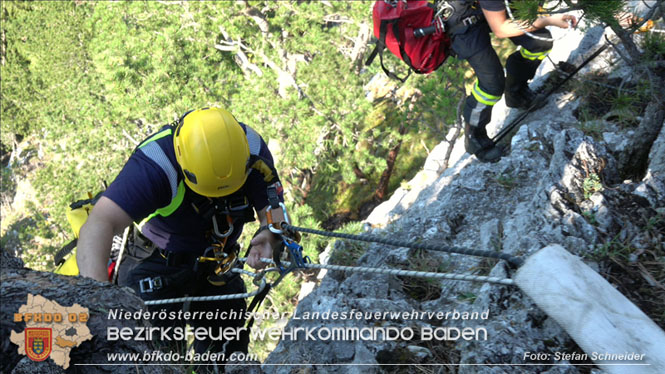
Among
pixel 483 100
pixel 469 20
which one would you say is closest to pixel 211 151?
pixel 469 20

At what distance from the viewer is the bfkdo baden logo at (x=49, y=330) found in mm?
1703

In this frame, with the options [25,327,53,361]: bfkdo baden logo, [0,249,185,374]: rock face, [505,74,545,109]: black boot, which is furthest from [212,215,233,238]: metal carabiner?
[505,74,545,109]: black boot

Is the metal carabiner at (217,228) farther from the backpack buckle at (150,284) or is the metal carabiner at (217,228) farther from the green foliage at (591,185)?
the green foliage at (591,185)

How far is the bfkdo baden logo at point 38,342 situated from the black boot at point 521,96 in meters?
4.78

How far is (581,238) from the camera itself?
3.01 metres

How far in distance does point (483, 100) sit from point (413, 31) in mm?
924

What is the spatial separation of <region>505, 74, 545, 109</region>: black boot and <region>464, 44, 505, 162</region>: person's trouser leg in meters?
0.72

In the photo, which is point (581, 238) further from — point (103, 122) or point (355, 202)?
point (103, 122)

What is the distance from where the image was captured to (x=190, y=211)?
11.0 ft

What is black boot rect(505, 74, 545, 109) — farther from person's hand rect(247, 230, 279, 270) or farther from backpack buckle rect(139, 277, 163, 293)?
backpack buckle rect(139, 277, 163, 293)

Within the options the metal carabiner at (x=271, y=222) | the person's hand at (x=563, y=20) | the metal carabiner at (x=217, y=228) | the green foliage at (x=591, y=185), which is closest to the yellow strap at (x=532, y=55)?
the person's hand at (x=563, y=20)

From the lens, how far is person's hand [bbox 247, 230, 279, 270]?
3246 mm

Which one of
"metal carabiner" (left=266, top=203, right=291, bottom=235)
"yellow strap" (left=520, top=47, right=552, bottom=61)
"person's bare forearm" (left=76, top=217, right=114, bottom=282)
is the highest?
"person's bare forearm" (left=76, top=217, right=114, bottom=282)

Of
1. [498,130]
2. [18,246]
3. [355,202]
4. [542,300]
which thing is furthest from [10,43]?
[542,300]
